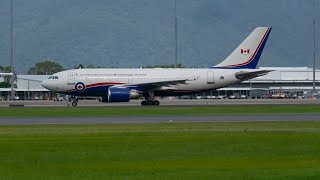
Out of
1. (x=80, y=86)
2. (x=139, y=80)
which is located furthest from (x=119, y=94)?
(x=80, y=86)

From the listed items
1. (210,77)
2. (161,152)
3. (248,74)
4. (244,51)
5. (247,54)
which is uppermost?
(244,51)

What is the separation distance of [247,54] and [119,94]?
16398 mm

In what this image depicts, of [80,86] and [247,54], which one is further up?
[247,54]

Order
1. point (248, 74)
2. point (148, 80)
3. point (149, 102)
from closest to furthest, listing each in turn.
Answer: point (149, 102)
point (148, 80)
point (248, 74)

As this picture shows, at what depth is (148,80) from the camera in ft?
317

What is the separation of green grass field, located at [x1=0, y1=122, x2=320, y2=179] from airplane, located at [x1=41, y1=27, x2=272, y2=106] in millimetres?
42750

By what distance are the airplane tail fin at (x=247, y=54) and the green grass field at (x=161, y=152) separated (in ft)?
158

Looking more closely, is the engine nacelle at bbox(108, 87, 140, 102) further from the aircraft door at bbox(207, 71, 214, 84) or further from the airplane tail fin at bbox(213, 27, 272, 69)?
the airplane tail fin at bbox(213, 27, 272, 69)

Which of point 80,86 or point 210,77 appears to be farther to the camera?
point 210,77

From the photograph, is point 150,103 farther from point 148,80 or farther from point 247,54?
point 247,54

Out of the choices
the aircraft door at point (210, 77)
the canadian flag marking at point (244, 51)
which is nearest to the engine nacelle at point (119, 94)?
the aircraft door at point (210, 77)

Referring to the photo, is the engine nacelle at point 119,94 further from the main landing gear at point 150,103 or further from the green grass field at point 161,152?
the green grass field at point 161,152

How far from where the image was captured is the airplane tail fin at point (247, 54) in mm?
100500

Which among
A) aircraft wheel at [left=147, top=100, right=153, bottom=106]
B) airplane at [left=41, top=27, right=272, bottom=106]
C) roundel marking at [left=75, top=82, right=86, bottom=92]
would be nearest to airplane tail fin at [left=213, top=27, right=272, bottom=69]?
airplane at [left=41, top=27, right=272, bottom=106]
